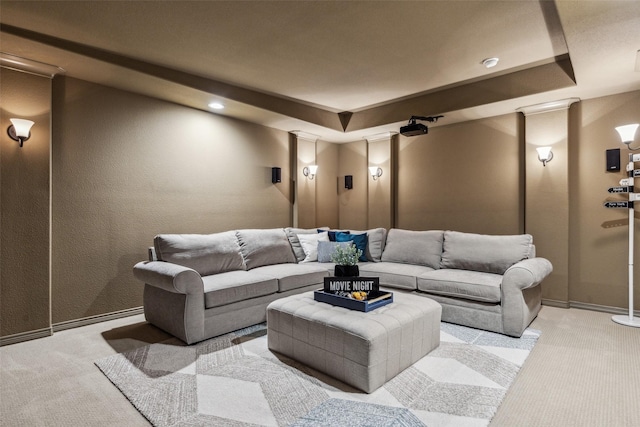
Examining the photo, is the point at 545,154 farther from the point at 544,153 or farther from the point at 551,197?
the point at 551,197

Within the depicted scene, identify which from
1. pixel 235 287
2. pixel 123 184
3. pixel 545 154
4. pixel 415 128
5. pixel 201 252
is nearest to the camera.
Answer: pixel 235 287

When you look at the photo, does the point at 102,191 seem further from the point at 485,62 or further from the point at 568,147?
the point at 568,147

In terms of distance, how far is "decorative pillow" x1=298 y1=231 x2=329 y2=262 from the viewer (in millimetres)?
4602

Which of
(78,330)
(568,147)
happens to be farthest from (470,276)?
(78,330)

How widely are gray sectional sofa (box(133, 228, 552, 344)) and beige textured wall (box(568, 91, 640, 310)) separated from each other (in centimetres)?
85

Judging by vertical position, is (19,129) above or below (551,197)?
above

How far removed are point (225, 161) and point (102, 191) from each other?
158cm

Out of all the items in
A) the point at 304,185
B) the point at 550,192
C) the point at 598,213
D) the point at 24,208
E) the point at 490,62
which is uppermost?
the point at 490,62

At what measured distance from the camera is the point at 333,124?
5.54 meters

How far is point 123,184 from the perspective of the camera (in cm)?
381

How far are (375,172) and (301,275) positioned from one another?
8.87 ft

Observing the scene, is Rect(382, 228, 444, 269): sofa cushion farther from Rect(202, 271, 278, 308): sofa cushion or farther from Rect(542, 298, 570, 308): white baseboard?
Rect(202, 271, 278, 308): sofa cushion

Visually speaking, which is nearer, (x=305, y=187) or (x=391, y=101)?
(x=391, y=101)

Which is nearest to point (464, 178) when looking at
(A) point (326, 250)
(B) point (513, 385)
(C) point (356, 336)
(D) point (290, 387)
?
(A) point (326, 250)
